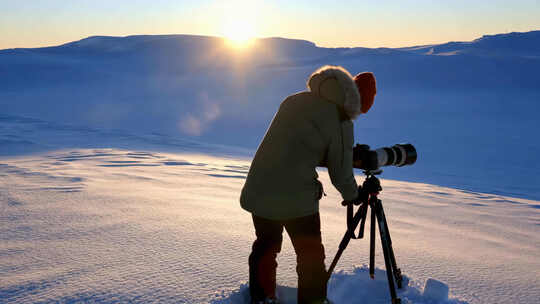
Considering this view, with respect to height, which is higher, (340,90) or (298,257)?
(340,90)

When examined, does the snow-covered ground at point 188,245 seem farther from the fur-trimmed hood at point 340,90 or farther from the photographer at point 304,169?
the fur-trimmed hood at point 340,90

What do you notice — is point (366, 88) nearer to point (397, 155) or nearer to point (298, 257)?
point (397, 155)

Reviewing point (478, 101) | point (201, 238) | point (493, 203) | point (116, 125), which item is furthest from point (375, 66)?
point (201, 238)

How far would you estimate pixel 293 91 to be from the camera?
20.5m

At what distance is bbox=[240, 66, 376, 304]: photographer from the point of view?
5.27 ft

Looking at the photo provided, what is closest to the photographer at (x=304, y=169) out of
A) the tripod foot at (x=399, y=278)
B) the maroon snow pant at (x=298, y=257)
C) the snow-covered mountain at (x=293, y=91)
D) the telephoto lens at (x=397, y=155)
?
the maroon snow pant at (x=298, y=257)

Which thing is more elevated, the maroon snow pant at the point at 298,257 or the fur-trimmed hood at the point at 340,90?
the fur-trimmed hood at the point at 340,90

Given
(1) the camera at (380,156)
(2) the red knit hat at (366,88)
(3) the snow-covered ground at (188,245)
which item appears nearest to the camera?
(2) the red knit hat at (366,88)

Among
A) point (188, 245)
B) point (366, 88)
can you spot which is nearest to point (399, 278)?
point (366, 88)

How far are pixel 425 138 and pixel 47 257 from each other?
1301 cm

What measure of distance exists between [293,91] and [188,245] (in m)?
18.5

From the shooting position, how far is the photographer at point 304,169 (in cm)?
161

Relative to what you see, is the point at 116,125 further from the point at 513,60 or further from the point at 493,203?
the point at 513,60

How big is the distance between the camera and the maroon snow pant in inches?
13.5
